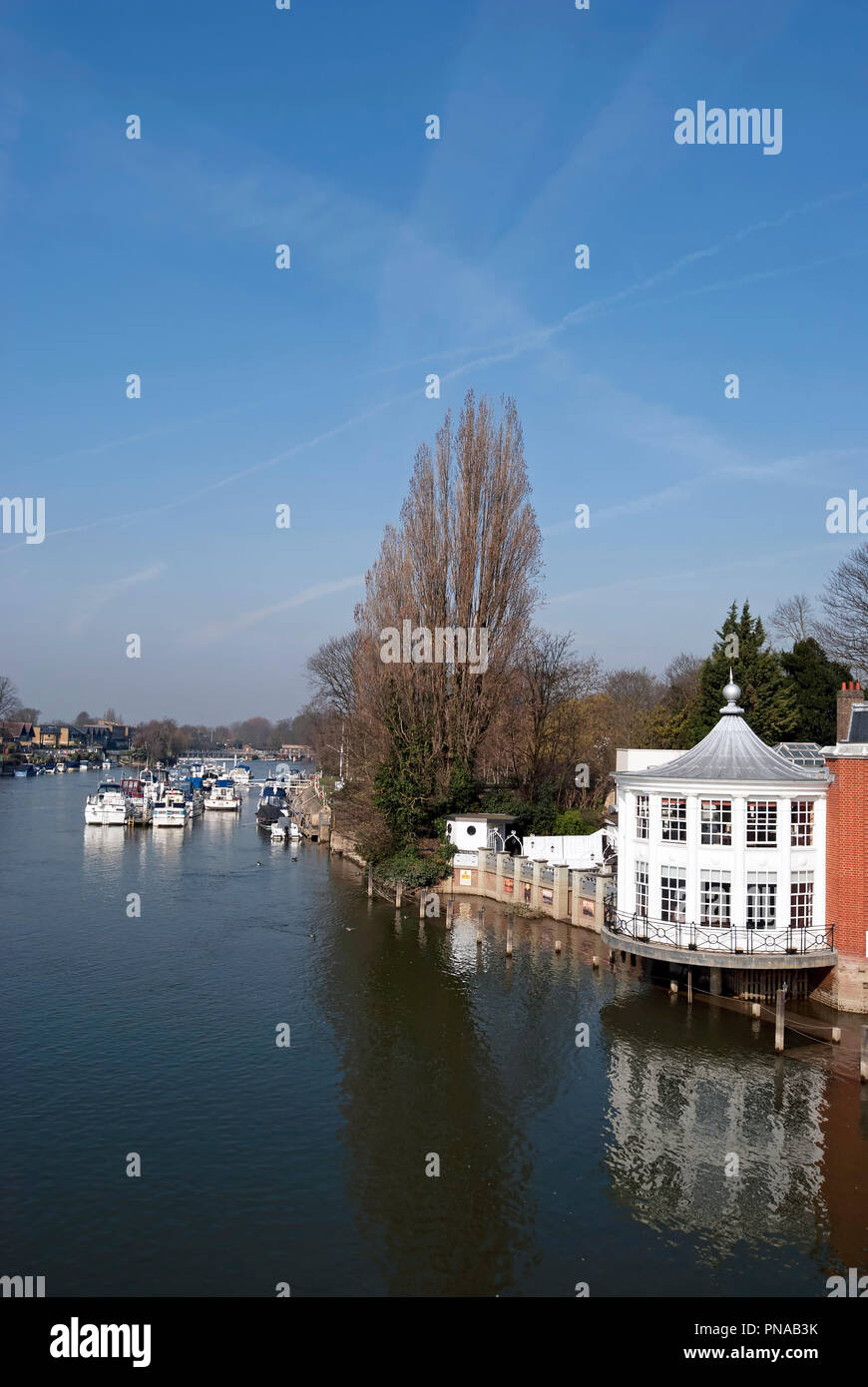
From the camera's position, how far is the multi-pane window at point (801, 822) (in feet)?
100

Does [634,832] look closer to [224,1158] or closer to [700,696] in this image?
[224,1158]

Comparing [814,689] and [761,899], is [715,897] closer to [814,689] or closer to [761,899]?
[761,899]

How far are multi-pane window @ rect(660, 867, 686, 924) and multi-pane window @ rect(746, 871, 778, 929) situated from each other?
208 centimetres

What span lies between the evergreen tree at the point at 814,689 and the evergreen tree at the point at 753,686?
1.66 metres

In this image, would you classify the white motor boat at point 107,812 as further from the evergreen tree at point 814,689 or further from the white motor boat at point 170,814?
the evergreen tree at point 814,689

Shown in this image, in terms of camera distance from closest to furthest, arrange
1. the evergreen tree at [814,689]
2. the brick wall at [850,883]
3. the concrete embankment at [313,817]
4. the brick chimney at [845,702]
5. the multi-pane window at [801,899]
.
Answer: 1. the brick wall at [850,883]
2. the multi-pane window at [801,899]
3. the brick chimney at [845,702]
4. the evergreen tree at [814,689]
5. the concrete embankment at [313,817]

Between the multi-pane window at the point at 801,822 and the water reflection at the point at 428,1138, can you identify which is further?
the multi-pane window at the point at 801,822

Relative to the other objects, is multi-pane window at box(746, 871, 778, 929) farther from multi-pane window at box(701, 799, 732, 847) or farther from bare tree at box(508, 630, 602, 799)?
bare tree at box(508, 630, 602, 799)

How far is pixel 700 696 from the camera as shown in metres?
57.9

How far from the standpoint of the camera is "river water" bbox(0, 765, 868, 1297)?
17234 millimetres

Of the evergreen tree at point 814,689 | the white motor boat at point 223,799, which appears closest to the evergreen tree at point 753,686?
the evergreen tree at point 814,689

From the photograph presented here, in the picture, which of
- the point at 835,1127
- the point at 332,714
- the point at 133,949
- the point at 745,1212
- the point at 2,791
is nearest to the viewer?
the point at 745,1212

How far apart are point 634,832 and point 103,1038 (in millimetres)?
18274

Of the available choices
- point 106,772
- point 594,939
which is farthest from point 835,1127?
point 106,772
